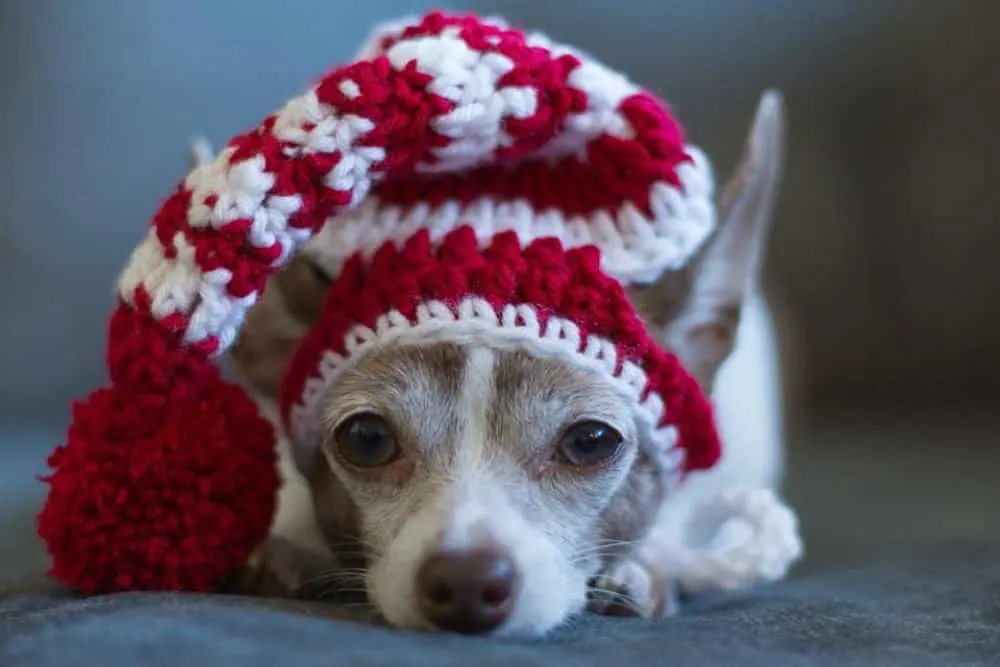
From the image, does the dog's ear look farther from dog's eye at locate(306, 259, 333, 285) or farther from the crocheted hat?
dog's eye at locate(306, 259, 333, 285)

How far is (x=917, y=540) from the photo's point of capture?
1.68 meters

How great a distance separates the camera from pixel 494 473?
3.79ft

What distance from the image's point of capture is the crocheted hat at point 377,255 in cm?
106

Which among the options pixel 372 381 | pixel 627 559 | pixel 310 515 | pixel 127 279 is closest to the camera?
pixel 127 279

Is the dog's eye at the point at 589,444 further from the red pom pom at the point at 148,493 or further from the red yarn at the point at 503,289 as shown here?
the red pom pom at the point at 148,493

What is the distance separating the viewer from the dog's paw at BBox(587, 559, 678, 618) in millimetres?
1212

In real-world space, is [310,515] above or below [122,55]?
below

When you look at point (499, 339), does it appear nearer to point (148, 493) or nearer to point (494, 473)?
point (494, 473)

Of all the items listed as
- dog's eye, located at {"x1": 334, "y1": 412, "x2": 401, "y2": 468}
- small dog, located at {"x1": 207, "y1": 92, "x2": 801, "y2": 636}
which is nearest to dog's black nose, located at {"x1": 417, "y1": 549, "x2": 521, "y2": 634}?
small dog, located at {"x1": 207, "y1": 92, "x2": 801, "y2": 636}

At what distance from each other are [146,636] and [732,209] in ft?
2.63

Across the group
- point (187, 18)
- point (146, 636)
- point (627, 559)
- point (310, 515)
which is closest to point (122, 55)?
point (187, 18)

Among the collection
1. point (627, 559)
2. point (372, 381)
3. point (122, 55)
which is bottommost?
point (627, 559)

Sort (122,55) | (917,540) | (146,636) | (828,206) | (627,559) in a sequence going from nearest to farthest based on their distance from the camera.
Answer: (146,636)
(627,559)
(917,540)
(122,55)
(828,206)

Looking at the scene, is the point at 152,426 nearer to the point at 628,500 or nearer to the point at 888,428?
the point at 628,500
